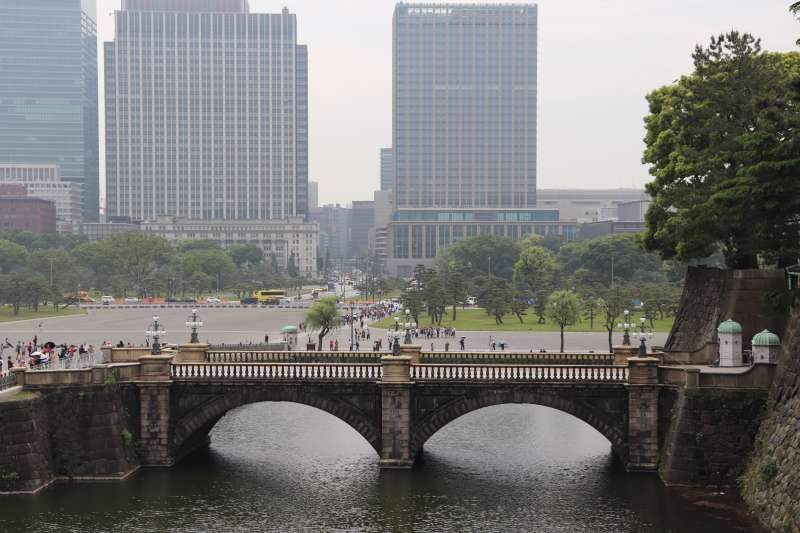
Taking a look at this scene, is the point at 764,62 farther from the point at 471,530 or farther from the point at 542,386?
the point at 471,530

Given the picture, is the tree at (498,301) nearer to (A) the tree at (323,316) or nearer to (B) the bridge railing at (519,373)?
(A) the tree at (323,316)

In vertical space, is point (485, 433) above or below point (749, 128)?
below

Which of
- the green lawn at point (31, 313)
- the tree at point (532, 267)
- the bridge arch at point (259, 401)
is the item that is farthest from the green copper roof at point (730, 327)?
the tree at point (532, 267)

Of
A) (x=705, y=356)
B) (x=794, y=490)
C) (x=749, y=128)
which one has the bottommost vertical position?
(x=794, y=490)

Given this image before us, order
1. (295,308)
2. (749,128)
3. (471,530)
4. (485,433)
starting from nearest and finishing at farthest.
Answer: (471,530) < (749,128) < (485,433) < (295,308)

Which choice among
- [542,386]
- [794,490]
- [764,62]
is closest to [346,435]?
[542,386]

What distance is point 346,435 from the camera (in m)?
52.1

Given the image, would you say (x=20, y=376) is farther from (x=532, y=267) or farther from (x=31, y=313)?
(x=532, y=267)

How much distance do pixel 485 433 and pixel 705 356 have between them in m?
13.4

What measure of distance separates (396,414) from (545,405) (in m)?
6.60

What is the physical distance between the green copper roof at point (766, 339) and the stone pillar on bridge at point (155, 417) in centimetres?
2595

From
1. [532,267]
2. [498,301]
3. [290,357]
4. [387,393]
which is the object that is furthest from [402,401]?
[532,267]

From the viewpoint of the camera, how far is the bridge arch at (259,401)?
43.2 metres

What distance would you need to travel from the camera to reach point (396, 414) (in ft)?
140
